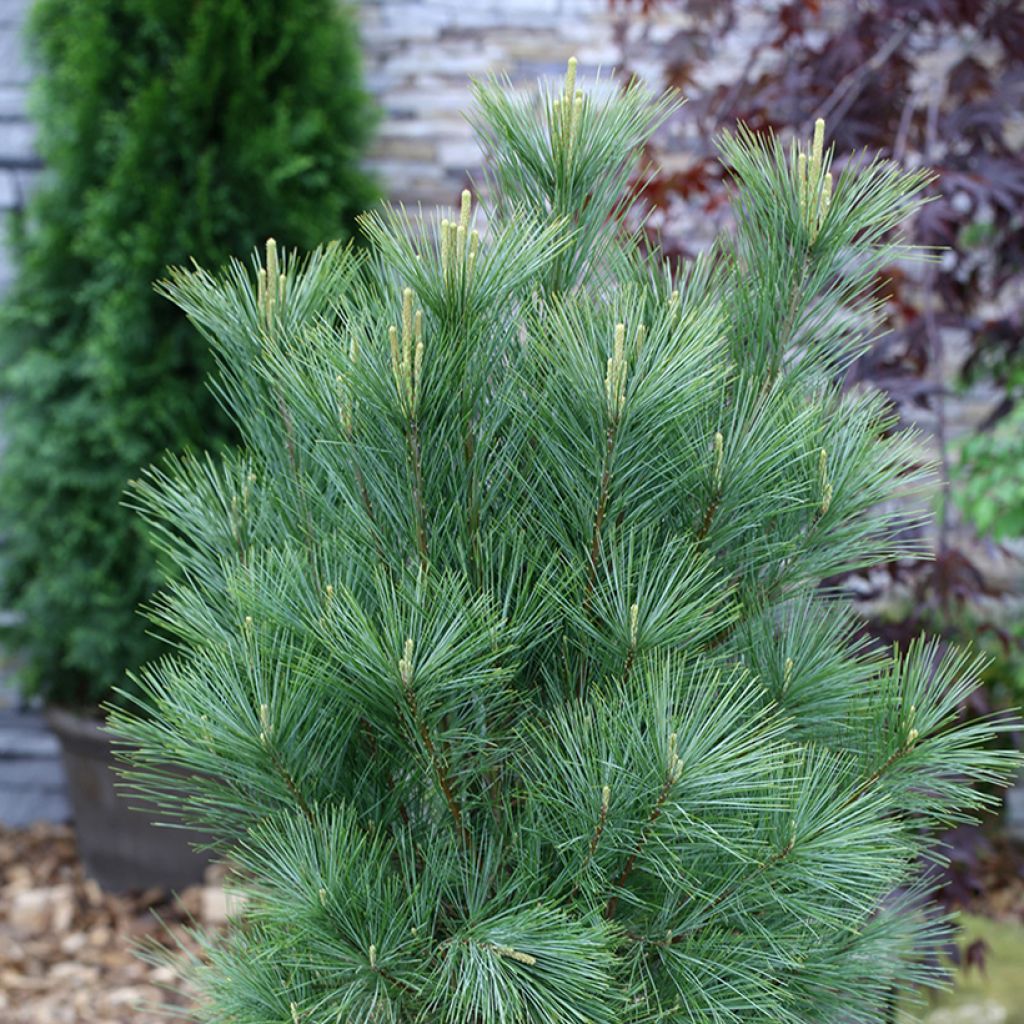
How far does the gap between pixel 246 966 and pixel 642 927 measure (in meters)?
0.40

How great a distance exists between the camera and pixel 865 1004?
1228 millimetres

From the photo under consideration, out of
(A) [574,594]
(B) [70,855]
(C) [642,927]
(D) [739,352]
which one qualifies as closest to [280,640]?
(A) [574,594]

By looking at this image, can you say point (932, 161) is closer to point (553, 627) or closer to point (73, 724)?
point (553, 627)

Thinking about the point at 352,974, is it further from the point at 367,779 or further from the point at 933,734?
the point at 933,734

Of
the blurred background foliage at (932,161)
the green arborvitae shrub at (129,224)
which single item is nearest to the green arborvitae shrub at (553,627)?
the blurred background foliage at (932,161)

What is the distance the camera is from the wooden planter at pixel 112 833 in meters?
3.10

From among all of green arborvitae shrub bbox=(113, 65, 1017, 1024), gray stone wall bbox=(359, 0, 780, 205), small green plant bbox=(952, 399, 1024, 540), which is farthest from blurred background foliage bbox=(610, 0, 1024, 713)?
green arborvitae shrub bbox=(113, 65, 1017, 1024)

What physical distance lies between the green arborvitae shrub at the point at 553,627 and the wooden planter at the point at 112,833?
203 cm

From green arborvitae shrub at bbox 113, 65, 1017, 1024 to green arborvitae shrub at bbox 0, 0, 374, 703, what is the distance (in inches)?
75.1

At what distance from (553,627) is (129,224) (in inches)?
93.1

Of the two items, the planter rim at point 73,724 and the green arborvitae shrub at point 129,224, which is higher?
the green arborvitae shrub at point 129,224

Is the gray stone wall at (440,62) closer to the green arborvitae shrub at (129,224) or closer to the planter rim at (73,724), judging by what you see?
the green arborvitae shrub at (129,224)

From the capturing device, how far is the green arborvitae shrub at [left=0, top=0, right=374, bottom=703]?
2984mm

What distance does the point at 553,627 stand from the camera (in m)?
1.12
